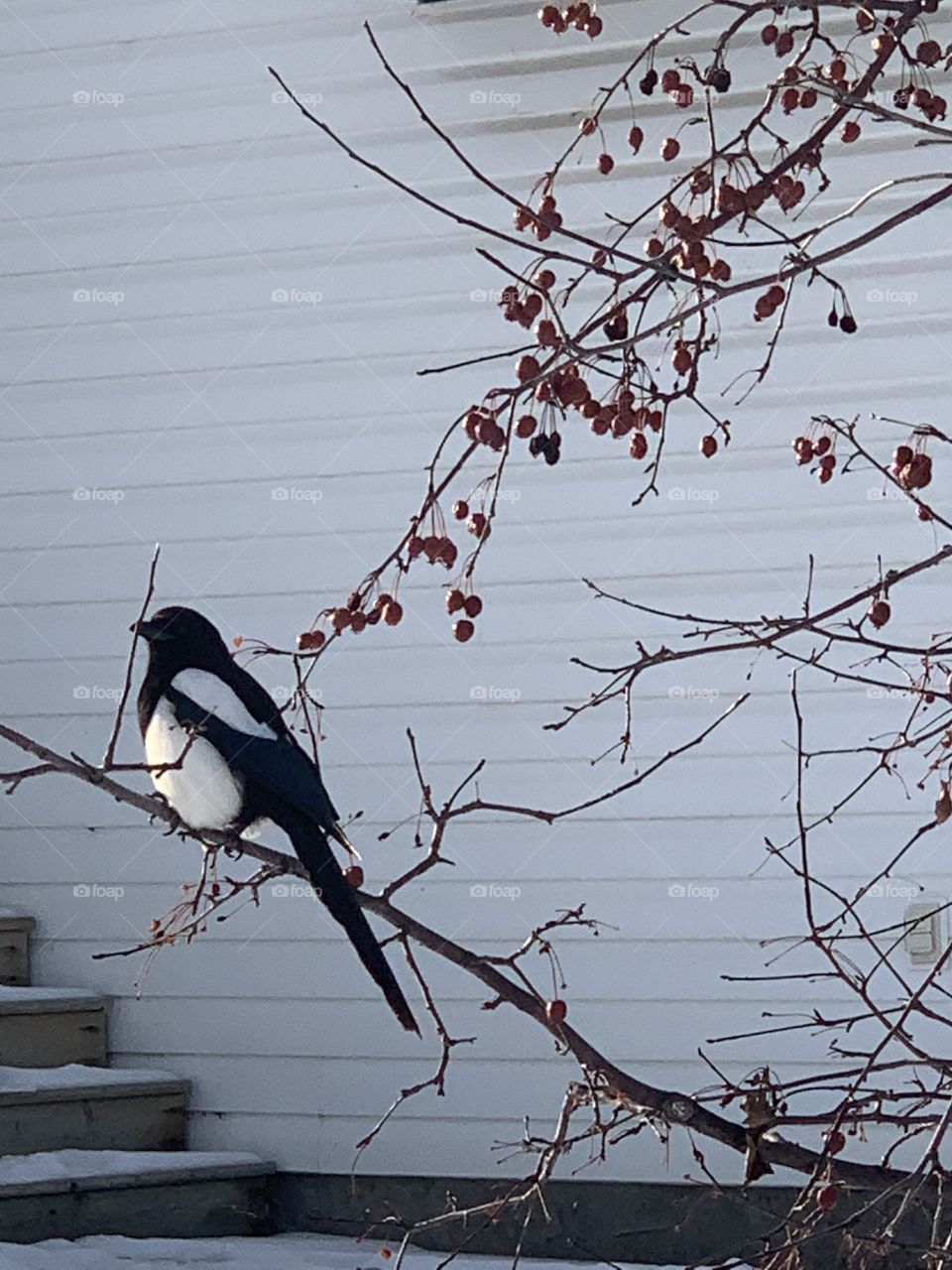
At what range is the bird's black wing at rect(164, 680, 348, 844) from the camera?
10.9ft

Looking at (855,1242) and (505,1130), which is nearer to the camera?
(855,1242)

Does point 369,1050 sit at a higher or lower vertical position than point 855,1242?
higher

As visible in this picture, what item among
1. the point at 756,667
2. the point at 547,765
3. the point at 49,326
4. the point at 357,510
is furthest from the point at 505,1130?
the point at 49,326

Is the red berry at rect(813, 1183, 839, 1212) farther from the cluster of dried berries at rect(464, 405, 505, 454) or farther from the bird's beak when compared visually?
the bird's beak

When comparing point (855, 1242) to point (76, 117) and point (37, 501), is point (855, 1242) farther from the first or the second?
point (76, 117)

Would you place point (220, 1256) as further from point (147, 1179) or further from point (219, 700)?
point (219, 700)

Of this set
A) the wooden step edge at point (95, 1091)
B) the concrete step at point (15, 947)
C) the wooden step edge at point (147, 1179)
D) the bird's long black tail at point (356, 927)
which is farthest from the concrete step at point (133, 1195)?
the bird's long black tail at point (356, 927)

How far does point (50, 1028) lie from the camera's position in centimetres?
556

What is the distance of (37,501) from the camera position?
19.4 ft

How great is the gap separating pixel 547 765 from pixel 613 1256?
4.18 ft

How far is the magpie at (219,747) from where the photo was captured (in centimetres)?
338

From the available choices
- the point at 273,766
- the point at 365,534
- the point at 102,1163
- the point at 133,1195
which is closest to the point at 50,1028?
the point at 102,1163

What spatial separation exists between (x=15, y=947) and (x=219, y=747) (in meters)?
2.47

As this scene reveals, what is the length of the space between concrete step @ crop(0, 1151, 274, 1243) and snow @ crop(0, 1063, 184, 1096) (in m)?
0.18
